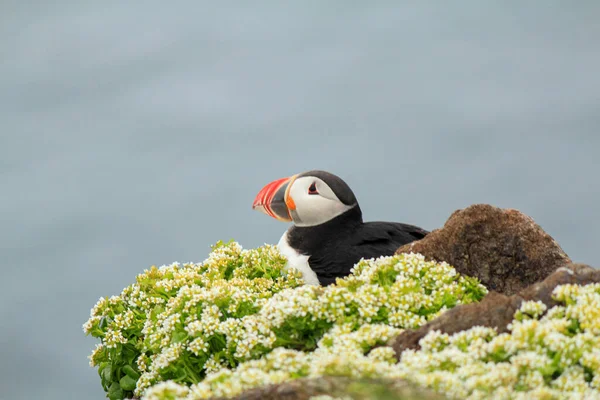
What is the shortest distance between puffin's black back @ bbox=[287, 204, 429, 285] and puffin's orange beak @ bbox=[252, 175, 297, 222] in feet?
0.71

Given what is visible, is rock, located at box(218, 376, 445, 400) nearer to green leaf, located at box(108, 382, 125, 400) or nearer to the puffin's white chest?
green leaf, located at box(108, 382, 125, 400)

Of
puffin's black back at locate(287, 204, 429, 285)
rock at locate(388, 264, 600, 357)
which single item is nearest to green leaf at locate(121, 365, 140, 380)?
puffin's black back at locate(287, 204, 429, 285)

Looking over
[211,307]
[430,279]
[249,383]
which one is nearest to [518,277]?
[430,279]

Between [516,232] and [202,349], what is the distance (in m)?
2.71

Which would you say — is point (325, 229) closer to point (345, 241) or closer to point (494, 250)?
point (345, 241)

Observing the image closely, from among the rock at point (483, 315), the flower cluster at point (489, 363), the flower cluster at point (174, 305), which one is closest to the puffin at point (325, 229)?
the flower cluster at point (174, 305)

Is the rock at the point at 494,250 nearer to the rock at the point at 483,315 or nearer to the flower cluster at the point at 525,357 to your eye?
the rock at the point at 483,315

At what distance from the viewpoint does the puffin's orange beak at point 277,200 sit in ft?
27.5

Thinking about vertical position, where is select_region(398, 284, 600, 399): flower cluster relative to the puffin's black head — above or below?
below

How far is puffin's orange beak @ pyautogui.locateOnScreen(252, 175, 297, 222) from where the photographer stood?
330 inches

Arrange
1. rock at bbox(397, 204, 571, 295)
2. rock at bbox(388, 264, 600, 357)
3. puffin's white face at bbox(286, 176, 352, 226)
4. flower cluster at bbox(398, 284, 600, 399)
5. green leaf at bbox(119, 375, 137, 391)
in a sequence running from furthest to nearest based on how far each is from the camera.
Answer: puffin's white face at bbox(286, 176, 352, 226)
green leaf at bbox(119, 375, 137, 391)
rock at bbox(397, 204, 571, 295)
rock at bbox(388, 264, 600, 357)
flower cluster at bbox(398, 284, 600, 399)

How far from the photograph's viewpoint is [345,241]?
818 cm

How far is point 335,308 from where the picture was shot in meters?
5.64

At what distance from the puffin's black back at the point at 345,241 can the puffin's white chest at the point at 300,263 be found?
0.04 meters
